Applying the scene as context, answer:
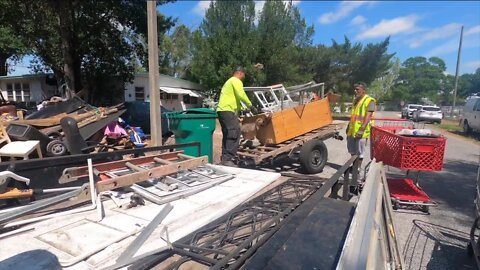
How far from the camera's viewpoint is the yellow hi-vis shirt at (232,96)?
604 cm

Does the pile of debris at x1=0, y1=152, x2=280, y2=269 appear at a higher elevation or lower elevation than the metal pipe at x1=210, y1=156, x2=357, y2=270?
lower

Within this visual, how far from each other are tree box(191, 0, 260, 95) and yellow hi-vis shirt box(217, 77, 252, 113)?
15931 millimetres

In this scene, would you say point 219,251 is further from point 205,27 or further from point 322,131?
point 205,27

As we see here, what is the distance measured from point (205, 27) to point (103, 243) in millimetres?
26545

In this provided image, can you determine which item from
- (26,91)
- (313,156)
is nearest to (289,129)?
(313,156)

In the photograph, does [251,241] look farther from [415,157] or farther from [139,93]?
[139,93]

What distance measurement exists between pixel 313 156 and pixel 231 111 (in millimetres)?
2097

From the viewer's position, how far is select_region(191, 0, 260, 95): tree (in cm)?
2255

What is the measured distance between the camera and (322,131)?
7.43 metres

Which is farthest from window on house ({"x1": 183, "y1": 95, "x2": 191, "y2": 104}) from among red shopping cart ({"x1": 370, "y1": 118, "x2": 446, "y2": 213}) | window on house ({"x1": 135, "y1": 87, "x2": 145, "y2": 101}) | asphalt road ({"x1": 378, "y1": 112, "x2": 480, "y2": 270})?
red shopping cart ({"x1": 370, "y1": 118, "x2": 446, "y2": 213})

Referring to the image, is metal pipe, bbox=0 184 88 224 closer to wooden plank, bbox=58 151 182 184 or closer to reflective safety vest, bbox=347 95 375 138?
wooden plank, bbox=58 151 182 184

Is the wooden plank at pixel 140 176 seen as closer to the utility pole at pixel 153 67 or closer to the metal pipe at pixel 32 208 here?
the metal pipe at pixel 32 208

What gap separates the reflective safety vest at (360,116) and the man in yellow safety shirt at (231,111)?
2.14 meters

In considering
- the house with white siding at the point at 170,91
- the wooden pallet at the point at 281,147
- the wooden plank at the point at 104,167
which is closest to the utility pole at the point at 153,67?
the wooden plank at the point at 104,167
